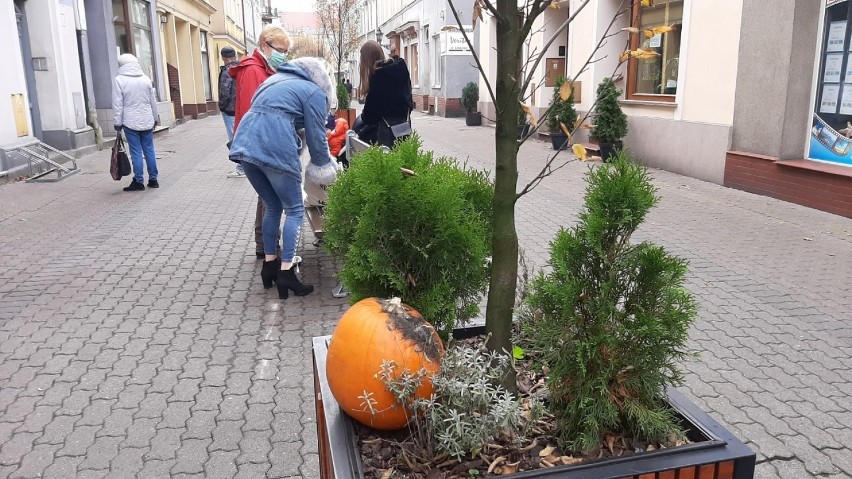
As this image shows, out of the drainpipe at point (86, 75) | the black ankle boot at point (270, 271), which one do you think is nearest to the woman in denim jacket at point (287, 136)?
the black ankle boot at point (270, 271)

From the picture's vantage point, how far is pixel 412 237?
240cm

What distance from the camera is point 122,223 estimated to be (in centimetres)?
836

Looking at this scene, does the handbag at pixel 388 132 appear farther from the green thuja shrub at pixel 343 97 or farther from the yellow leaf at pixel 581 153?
the green thuja shrub at pixel 343 97

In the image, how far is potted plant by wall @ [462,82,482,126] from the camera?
2466cm

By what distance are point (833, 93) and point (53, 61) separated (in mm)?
13292

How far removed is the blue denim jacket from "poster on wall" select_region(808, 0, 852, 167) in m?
7.03

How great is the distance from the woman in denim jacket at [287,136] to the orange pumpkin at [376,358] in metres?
2.82

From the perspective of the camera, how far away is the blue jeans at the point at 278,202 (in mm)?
4957

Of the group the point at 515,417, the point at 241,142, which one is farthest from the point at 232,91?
the point at 515,417

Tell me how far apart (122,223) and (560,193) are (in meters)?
6.09

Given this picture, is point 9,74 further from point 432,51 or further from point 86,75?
point 432,51

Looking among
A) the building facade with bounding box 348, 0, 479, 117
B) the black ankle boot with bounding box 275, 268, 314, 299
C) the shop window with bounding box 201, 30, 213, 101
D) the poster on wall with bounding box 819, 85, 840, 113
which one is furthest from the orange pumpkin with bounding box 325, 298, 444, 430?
the shop window with bounding box 201, 30, 213, 101

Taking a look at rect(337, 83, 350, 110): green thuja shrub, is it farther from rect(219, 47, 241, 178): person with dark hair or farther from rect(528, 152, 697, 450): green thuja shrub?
rect(528, 152, 697, 450): green thuja shrub


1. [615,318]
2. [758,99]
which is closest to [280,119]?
[615,318]
